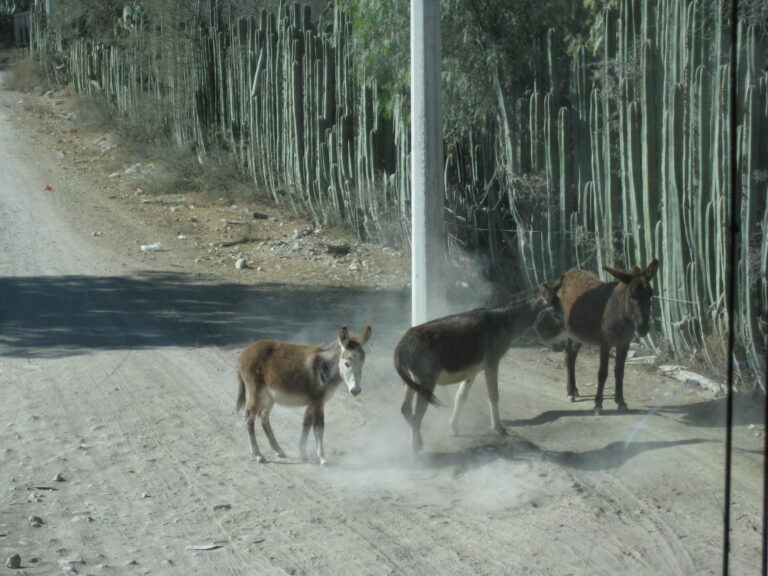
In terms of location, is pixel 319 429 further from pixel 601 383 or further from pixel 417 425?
pixel 601 383

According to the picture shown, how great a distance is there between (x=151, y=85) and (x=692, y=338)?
→ 2181cm

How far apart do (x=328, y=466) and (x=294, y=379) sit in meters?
0.84

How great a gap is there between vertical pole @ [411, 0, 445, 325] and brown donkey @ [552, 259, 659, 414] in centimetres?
137

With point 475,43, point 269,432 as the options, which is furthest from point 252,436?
point 475,43

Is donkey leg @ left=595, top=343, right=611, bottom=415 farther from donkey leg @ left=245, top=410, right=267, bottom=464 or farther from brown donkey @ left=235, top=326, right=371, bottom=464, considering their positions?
donkey leg @ left=245, top=410, right=267, bottom=464

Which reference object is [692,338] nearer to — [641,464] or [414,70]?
[641,464]

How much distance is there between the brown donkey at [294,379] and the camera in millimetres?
7879

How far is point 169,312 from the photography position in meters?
13.1

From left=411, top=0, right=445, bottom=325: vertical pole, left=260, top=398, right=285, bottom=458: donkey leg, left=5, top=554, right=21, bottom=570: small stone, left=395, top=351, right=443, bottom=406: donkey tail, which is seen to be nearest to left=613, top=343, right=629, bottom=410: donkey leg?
left=411, top=0, right=445, bottom=325: vertical pole

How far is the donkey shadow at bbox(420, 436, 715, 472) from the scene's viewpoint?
7.79 metres

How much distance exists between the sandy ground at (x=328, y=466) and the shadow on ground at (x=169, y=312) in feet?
0.17

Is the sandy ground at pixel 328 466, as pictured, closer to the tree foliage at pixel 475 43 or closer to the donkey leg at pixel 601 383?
the donkey leg at pixel 601 383

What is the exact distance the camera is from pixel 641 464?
7676 mm

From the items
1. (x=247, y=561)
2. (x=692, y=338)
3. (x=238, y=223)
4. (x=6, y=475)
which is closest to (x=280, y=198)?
(x=238, y=223)
